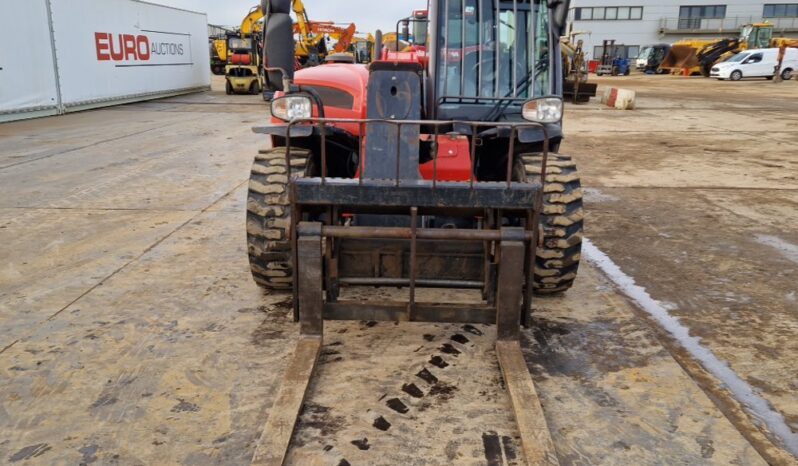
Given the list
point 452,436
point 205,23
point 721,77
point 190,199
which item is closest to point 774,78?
point 721,77

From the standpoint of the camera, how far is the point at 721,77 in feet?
124

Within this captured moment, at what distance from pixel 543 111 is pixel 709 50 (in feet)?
146

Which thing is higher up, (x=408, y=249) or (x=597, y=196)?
(x=408, y=249)

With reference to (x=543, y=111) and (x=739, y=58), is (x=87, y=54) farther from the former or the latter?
(x=739, y=58)

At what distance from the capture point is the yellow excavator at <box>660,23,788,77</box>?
138ft

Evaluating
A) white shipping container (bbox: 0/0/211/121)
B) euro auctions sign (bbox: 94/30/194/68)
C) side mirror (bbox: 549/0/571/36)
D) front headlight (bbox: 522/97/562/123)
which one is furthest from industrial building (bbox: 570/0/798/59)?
front headlight (bbox: 522/97/562/123)

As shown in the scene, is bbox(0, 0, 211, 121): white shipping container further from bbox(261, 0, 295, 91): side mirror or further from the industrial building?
the industrial building

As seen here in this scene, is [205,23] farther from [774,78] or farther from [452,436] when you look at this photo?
[774,78]

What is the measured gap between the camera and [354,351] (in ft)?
11.6

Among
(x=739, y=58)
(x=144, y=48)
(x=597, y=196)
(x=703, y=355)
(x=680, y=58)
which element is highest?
(x=680, y=58)

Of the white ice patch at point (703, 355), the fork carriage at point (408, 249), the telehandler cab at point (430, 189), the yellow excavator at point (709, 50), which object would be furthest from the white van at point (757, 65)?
the fork carriage at point (408, 249)

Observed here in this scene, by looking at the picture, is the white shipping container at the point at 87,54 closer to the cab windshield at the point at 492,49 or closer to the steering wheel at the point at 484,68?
the cab windshield at the point at 492,49

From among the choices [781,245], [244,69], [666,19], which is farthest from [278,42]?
[666,19]

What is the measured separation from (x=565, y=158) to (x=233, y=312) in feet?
7.93
